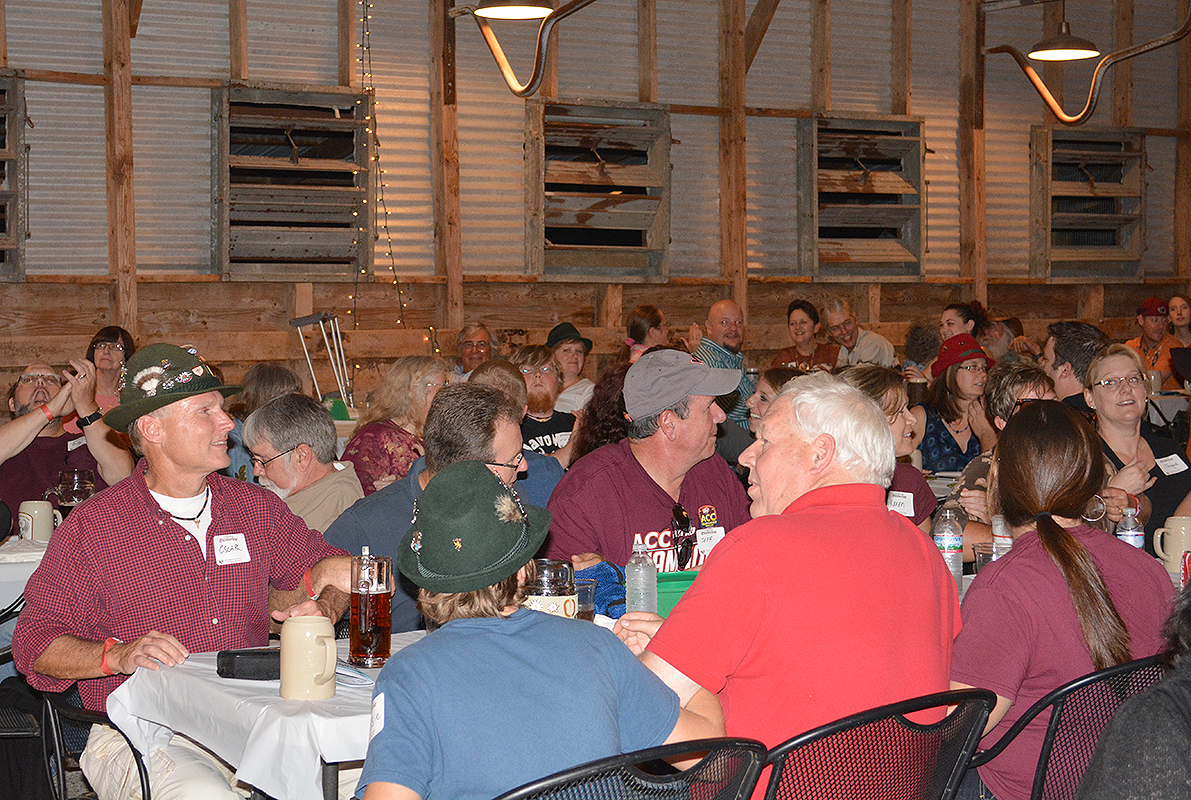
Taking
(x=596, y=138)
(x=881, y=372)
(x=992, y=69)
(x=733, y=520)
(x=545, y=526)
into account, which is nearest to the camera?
(x=545, y=526)

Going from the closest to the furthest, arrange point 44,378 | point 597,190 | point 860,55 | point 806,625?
point 806,625, point 44,378, point 597,190, point 860,55

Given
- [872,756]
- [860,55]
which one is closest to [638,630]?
[872,756]

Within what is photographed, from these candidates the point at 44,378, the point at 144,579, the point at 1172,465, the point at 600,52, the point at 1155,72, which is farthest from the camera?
the point at 1155,72

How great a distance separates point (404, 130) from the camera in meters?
9.73

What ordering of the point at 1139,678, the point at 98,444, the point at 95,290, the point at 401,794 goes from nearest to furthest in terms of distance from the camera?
the point at 401,794 → the point at 1139,678 → the point at 98,444 → the point at 95,290

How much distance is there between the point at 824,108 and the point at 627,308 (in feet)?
8.42

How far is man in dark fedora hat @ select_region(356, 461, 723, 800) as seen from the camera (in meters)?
1.70

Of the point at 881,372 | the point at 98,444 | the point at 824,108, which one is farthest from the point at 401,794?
the point at 824,108

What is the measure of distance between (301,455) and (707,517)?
1.43 metres

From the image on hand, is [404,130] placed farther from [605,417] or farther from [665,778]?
[665,778]

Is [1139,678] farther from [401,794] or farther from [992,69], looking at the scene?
[992,69]

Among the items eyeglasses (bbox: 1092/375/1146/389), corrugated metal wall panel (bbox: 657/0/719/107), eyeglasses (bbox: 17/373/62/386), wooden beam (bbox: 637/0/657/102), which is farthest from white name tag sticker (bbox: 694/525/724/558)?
corrugated metal wall panel (bbox: 657/0/719/107)

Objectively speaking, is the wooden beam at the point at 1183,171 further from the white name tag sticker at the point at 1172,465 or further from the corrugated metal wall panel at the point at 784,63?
the white name tag sticker at the point at 1172,465

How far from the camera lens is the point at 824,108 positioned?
1102cm
